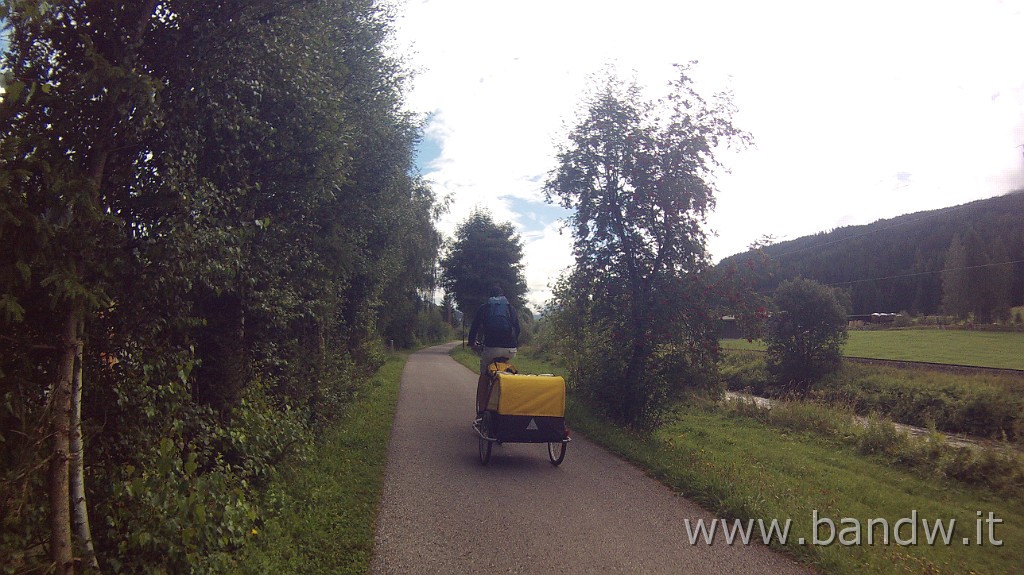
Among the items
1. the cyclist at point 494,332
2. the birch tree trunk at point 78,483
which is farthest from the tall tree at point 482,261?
the birch tree trunk at point 78,483

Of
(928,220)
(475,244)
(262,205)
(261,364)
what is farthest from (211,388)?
(475,244)

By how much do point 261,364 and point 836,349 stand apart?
82.3 feet

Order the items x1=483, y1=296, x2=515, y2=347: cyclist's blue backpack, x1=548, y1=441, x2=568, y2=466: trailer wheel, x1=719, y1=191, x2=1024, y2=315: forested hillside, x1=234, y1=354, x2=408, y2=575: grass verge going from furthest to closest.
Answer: x1=719, y1=191, x2=1024, y2=315: forested hillside
x1=483, y1=296, x2=515, y2=347: cyclist's blue backpack
x1=548, y1=441, x2=568, y2=466: trailer wheel
x1=234, y1=354, x2=408, y2=575: grass verge

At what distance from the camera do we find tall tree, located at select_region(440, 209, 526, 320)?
135ft

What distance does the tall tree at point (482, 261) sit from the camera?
4103 centimetres

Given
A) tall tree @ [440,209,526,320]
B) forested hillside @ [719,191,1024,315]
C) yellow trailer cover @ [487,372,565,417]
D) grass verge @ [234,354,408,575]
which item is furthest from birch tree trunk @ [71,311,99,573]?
tall tree @ [440,209,526,320]

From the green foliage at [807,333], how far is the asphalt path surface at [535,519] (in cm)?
1984

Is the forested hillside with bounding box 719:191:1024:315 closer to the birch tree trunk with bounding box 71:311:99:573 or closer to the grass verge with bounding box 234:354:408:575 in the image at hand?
the grass verge with bounding box 234:354:408:575

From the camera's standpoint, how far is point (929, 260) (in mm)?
23875

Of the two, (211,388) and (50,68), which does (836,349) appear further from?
(50,68)

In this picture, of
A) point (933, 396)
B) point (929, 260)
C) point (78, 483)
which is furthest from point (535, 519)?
point (929, 260)

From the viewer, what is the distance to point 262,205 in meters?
6.88

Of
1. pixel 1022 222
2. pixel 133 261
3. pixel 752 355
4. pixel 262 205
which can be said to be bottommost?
pixel 752 355

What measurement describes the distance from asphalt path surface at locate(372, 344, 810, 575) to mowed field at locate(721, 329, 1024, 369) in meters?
10.4
